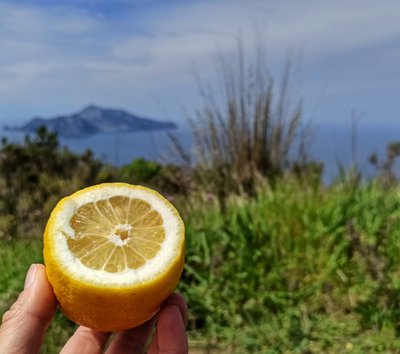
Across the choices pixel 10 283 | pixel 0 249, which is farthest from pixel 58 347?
pixel 0 249

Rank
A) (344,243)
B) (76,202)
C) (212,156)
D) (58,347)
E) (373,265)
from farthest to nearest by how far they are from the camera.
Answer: (212,156), (344,243), (373,265), (58,347), (76,202)

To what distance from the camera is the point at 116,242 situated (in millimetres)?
1847

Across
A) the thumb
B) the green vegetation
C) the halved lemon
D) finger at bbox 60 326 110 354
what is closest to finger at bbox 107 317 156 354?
finger at bbox 60 326 110 354

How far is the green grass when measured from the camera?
4.00 m

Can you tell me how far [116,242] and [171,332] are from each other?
1.06ft

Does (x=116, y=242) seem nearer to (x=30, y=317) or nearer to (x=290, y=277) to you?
(x=30, y=317)

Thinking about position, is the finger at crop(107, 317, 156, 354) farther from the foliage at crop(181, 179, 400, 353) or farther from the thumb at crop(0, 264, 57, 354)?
the foliage at crop(181, 179, 400, 353)

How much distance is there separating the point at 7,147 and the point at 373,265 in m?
6.35

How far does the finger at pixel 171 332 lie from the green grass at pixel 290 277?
2.11 m

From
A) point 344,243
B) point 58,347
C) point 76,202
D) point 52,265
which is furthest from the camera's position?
point 344,243

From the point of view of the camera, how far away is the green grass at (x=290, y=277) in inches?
157

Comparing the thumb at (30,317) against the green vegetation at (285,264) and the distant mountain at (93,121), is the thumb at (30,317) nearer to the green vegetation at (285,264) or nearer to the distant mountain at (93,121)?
the green vegetation at (285,264)

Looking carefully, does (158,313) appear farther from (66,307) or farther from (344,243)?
(344,243)

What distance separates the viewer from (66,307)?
1855mm
